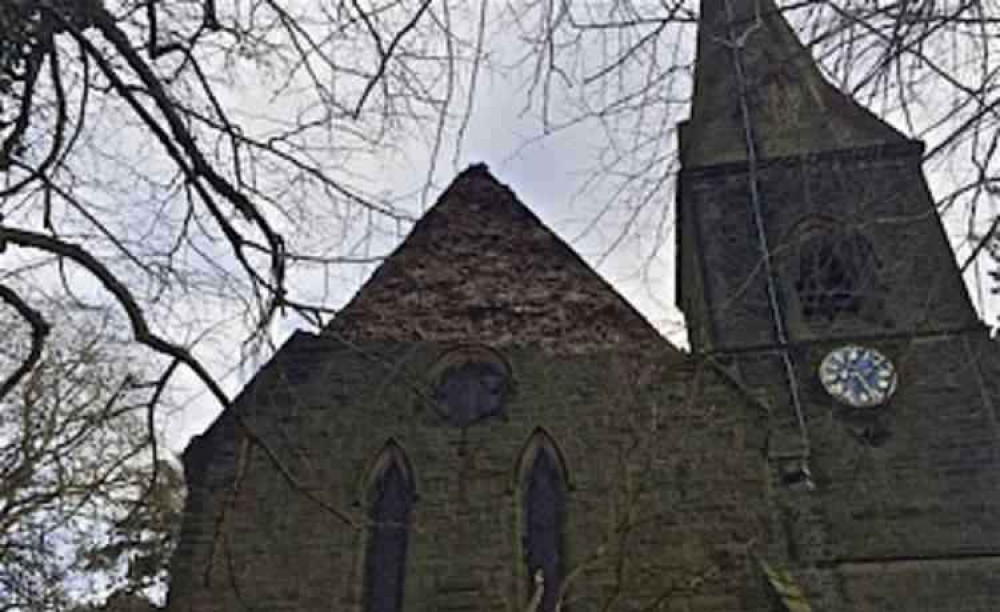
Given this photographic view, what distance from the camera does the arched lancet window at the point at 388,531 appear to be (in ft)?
30.8

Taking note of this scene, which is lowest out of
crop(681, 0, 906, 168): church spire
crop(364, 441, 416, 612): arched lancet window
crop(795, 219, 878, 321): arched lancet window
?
crop(795, 219, 878, 321): arched lancet window

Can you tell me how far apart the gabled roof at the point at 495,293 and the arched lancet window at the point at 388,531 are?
4.17 ft

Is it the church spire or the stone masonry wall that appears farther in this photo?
the stone masonry wall

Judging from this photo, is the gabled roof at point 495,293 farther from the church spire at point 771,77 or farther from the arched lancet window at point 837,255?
the church spire at point 771,77

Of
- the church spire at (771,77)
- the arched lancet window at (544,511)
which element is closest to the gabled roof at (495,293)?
the arched lancet window at (544,511)

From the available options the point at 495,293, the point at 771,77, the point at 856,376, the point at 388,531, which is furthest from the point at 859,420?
the point at 771,77

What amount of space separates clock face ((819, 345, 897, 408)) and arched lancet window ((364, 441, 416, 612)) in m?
7.09

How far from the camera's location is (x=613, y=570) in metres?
8.97

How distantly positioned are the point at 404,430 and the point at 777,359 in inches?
246

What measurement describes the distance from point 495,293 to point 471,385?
3.93 ft

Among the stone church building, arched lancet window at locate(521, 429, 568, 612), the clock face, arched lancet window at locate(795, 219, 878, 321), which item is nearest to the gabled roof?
the stone church building

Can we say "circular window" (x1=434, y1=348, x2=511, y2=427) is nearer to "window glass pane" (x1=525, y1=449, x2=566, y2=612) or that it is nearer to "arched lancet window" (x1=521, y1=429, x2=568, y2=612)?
"arched lancet window" (x1=521, y1=429, x2=568, y2=612)

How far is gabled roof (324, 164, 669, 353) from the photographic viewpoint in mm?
10828

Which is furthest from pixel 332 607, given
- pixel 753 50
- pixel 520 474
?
pixel 753 50
